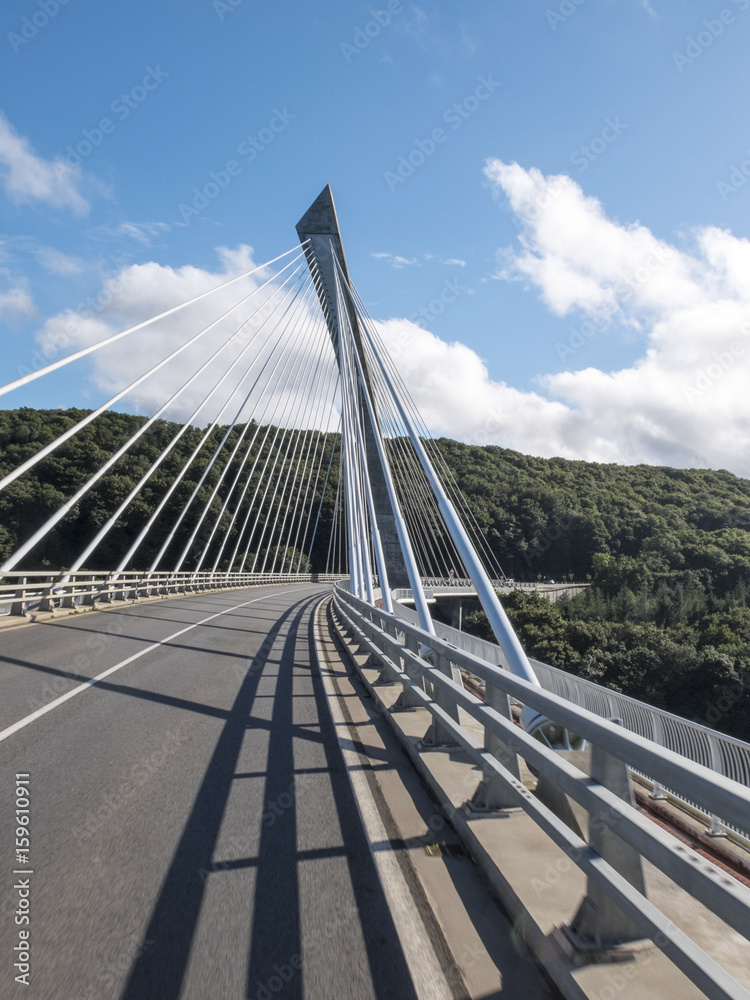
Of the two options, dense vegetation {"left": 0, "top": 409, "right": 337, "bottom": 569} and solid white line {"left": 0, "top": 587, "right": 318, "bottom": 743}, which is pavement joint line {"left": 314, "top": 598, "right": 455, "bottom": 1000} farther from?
dense vegetation {"left": 0, "top": 409, "right": 337, "bottom": 569}

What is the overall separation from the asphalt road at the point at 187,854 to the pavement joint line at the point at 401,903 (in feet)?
0.19

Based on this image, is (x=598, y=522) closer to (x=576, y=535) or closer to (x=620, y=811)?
(x=576, y=535)

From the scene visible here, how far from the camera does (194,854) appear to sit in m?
3.54

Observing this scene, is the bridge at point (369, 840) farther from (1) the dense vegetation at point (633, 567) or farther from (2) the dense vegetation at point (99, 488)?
(2) the dense vegetation at point (99, 488)

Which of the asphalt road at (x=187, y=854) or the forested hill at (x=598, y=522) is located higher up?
the forested hill at (x=598, y=522)

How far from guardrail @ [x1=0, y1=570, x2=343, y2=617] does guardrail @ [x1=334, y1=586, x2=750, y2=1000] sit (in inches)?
530

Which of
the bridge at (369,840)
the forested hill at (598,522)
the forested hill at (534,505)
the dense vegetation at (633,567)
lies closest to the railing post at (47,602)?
the bridge at (369,840)

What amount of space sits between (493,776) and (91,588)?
63.5ft

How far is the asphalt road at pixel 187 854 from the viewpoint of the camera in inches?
99.6

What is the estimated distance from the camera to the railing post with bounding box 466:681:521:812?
12.7 ft

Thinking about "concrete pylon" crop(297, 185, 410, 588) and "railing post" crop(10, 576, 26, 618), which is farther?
"concrete pylon" crop(297, 185, 410, 588)

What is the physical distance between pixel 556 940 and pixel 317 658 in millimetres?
8927

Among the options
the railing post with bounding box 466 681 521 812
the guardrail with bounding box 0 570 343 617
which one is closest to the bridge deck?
the railing post with bounding box 466 681 521 812

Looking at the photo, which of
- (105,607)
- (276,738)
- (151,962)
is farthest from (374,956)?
(105,607)
